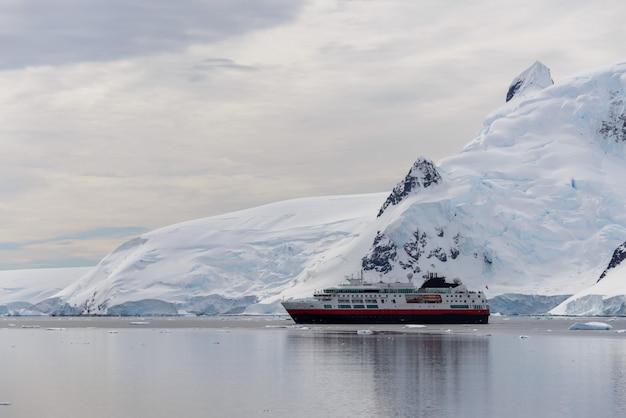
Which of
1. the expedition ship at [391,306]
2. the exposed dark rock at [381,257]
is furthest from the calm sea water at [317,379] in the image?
the exposed dark rock at [381,257]

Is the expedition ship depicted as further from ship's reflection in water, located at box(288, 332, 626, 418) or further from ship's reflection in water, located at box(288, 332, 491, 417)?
ship's reflection in water, located at box(288, 332, 626, 418)

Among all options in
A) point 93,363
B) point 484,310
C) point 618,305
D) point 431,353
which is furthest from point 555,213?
point 93,363

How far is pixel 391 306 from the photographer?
4498 inches

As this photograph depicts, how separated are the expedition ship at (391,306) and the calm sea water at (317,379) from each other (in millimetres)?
46157

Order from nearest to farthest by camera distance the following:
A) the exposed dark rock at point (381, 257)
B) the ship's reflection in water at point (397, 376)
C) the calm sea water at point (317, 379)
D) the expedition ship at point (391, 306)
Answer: the calm sea water at point (317, 379) → the ship's reflection in water at point (397, 376) → the expedition ship at point (391, 306) → the exposed dark rock at point (381, 257)

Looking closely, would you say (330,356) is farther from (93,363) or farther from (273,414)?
(273,414)

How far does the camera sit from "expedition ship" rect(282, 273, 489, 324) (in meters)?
114

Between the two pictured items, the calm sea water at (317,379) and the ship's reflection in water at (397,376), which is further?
the ship's reflection in water at (397,376)

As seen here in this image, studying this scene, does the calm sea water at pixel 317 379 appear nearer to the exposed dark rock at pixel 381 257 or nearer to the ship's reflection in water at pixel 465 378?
the ship's reflection in water at pixel 465 378

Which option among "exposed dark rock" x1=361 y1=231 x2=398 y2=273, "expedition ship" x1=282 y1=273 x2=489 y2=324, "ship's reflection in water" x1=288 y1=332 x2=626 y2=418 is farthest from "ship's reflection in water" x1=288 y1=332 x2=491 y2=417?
"exposed dark rock" x1=361 y1=231 x2=398 y2=273

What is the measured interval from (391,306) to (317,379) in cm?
7339

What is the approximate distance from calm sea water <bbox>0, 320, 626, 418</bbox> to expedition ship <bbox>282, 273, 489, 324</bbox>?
151 ft

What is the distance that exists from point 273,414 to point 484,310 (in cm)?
8714

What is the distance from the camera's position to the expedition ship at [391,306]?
373ft
